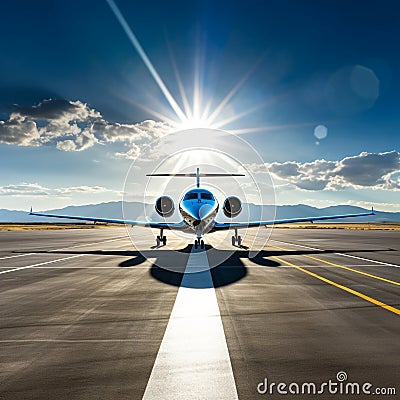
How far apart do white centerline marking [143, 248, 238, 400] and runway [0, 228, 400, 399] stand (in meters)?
0.01

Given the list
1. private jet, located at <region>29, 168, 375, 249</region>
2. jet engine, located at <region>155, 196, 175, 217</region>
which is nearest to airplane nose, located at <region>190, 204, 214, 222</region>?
private jet, located at <region>29, 168, 375, 249</region>

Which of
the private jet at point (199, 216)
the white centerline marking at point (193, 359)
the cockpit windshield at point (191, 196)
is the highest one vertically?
the cockpit windshield at point (191, 196)

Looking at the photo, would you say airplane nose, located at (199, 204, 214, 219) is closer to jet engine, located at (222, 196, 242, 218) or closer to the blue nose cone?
the blue nose cone

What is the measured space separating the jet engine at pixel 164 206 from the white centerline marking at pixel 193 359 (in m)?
18.2

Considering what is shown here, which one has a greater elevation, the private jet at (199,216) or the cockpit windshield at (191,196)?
the cockpit windshield at (191,196)

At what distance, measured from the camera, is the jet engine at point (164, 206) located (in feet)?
83.6

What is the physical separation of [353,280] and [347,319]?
15.8 ft

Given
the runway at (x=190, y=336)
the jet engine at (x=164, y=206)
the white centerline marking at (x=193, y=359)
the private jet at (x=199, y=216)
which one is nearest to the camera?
the white centerline marking at (x=193, y=359)

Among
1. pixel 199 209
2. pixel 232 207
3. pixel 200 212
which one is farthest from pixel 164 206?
pixel 200 212

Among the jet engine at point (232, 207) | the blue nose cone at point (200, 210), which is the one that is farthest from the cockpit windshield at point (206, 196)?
the jet engine at point (232, 207)

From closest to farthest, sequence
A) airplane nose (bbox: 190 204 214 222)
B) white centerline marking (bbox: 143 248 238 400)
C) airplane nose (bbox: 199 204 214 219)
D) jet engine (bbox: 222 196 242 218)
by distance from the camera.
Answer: white centerline marking (bbox: 143 248 238 400) < airplane nose (bbox: 190 204 214 222) < airplane nose (bbox: 199 204 214 219) < jet engine (bbox: 222 196 242 218)

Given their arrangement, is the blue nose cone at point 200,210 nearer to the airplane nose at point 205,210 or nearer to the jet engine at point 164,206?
the airplane nose at point 205,210

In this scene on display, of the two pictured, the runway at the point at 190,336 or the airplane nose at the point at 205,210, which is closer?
the runway at the point at 190,336

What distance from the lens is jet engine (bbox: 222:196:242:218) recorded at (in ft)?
84.0
